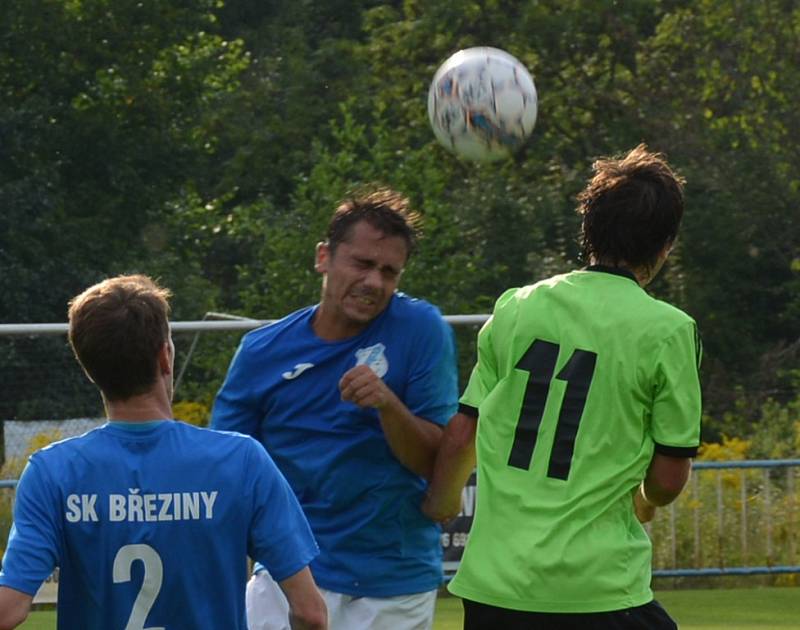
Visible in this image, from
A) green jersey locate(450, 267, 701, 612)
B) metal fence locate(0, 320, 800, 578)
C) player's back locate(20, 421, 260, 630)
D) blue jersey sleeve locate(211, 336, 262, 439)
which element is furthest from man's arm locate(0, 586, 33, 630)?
metal fence locate(0, 320, 800, 578)

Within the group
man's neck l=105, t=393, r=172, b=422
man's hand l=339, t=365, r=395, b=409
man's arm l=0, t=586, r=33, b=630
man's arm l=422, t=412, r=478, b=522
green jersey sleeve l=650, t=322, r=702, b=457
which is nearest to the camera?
man's arm l=0, t=586, r=33, b=630

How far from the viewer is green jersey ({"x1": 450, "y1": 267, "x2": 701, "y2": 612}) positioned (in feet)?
13.0

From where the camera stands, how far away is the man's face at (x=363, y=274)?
498 cm

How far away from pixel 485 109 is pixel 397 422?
3.08 meters

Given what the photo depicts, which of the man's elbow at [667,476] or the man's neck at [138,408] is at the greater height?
the man's neck at [138,408]

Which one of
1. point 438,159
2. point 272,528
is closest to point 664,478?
point 272,528

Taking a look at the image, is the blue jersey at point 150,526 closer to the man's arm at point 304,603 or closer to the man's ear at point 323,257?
the man's arm at point 304,603

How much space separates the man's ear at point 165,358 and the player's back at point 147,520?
0.36ft

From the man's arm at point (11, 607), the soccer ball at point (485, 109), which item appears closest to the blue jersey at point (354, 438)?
the man's arm at point (11, 607)

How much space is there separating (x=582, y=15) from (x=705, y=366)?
21.8 feet

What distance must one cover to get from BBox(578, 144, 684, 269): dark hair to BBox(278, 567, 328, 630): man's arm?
1.09m

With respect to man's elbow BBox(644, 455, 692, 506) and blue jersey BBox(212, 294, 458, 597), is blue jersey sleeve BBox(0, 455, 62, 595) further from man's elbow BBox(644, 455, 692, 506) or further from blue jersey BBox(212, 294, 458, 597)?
blue jersey BBox(212, 294, 458, 597)

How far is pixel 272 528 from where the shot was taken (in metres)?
3.54

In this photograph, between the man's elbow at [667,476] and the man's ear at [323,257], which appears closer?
the man's elbow at [667,476]
